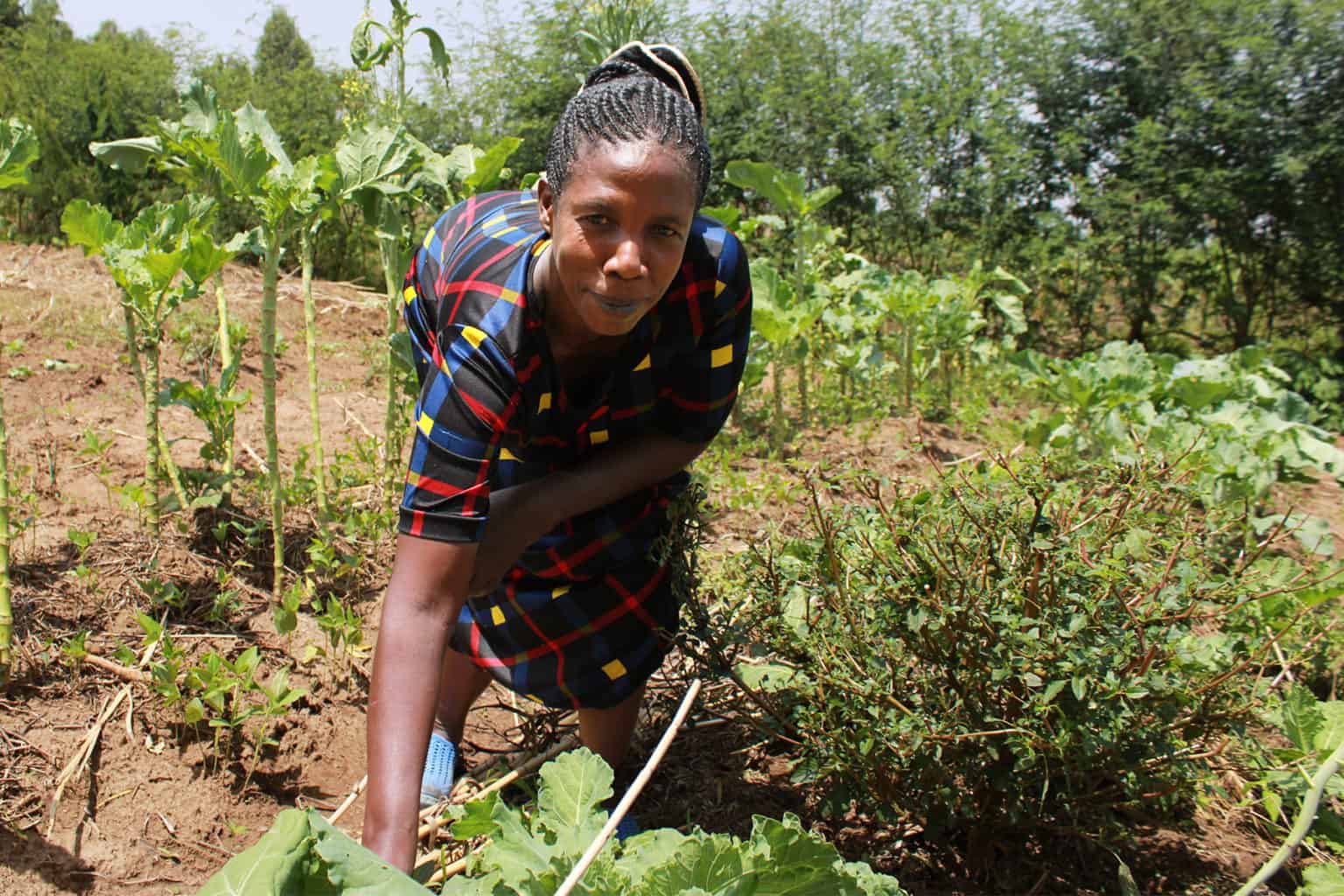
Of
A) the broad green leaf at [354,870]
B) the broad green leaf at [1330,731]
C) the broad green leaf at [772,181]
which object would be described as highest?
the broad green leaf at [772,181]

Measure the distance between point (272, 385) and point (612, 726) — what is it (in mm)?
1300

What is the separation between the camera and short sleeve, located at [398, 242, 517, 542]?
4.94 ft

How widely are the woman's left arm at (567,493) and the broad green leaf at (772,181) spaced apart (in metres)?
3.49

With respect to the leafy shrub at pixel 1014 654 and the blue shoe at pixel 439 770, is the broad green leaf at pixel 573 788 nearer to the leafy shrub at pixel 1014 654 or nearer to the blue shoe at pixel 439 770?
the leafy shrub at pixel 1014 654

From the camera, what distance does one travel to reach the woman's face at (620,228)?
1.44 metres

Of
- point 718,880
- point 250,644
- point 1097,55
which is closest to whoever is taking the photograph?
point 718,880

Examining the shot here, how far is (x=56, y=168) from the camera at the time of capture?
788cm

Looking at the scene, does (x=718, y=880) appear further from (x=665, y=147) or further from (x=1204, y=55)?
(x=1204, y=55)

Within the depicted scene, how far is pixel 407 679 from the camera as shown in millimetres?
1457

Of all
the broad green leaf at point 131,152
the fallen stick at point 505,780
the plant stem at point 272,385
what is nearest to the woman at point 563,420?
the fallen stick at point 505,780

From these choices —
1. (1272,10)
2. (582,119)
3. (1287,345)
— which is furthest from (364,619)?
(1272,10)

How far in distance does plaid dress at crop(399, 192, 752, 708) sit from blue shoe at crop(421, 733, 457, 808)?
0.25 m

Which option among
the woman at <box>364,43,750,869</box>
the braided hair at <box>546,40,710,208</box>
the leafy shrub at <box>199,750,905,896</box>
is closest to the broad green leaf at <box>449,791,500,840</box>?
the leafy shrub at <box>199,750,905,896</box>

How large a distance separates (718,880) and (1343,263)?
8251mm
